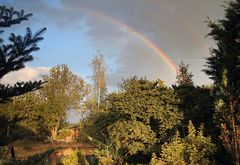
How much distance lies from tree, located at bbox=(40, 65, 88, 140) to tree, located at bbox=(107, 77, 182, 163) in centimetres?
3615

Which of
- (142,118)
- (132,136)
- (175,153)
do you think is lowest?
(175,153)

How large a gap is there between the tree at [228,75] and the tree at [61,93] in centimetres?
4217

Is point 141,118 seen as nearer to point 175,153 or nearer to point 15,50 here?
point 175,153

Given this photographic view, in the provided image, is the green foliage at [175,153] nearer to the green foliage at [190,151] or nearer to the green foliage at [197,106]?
the green foliage at [190,151]

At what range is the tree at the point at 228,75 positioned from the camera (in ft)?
50.6

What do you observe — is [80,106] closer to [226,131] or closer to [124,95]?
[124,95]

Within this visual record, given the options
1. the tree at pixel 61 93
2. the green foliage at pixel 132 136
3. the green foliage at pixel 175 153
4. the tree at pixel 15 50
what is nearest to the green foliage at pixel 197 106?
the green foliage at pixel 132 136

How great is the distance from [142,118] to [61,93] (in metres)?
46.2

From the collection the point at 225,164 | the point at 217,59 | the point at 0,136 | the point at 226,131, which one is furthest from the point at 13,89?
the point at 217,59

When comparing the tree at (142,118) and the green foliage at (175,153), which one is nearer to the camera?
the green foliage at (175,153)

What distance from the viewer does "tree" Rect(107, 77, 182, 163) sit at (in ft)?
76.3

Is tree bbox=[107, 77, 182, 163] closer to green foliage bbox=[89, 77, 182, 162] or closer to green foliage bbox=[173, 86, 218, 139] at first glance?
green foliage bbox=[89, 77, 182, 162]

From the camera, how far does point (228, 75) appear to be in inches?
744

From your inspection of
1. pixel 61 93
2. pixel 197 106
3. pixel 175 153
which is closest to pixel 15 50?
pixel 175 153
